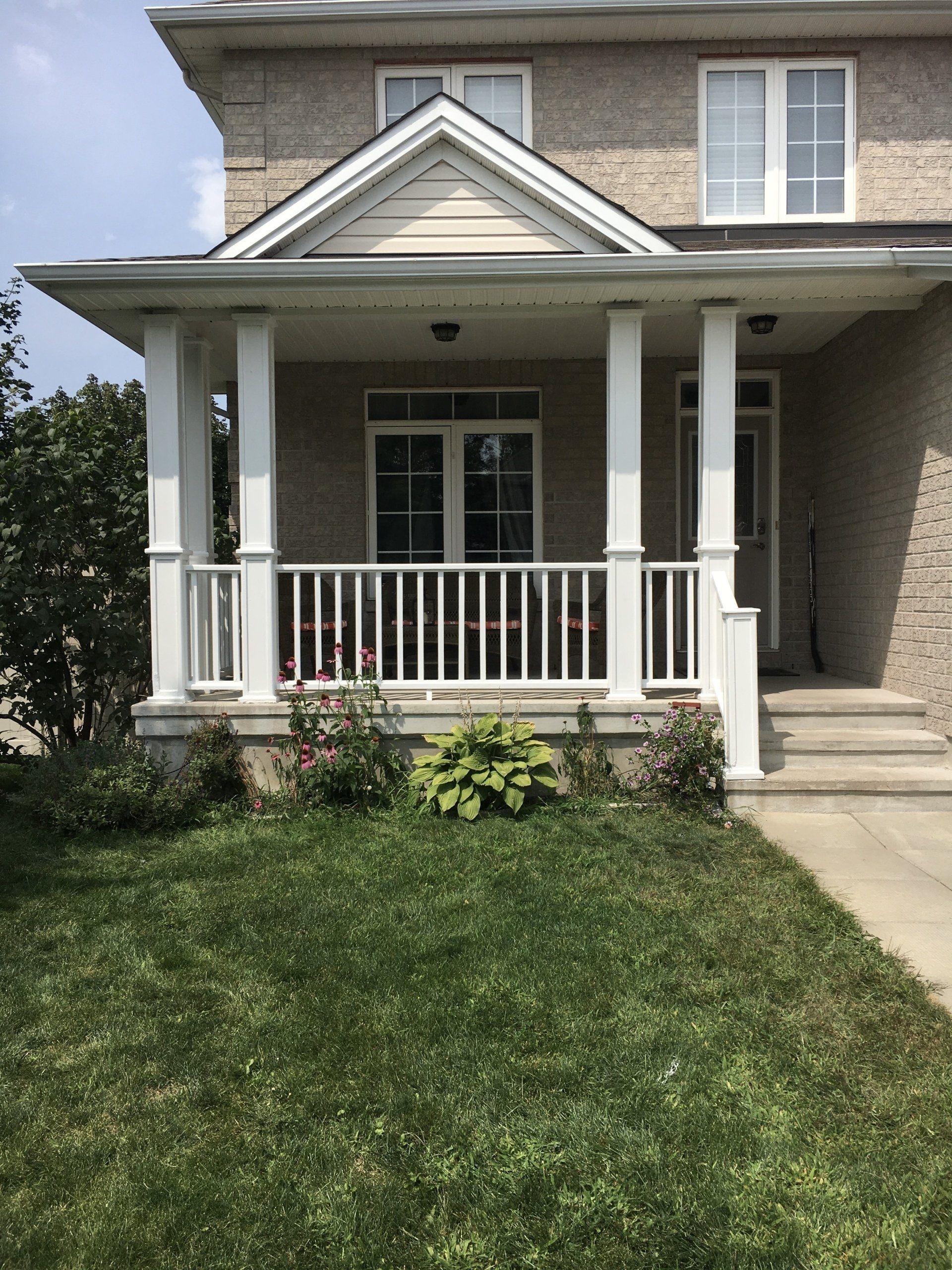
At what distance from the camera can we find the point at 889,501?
6977mm

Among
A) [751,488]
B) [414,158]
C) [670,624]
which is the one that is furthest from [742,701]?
[414,158]

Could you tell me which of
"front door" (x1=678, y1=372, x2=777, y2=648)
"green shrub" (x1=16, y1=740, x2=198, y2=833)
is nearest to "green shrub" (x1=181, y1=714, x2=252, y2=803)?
"green shrub" (x1=16, y1=740, x2=198, y2=833)

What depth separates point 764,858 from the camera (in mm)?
4879

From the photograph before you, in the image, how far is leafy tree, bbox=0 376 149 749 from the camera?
700cm

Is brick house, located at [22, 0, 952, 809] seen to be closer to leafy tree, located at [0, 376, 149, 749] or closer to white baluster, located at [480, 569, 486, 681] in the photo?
white baluster, located at [480, 569, 486, 681]

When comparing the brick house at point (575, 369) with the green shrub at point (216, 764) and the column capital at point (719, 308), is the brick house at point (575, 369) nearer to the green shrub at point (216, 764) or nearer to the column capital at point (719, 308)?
the column capital at point (719, 308)

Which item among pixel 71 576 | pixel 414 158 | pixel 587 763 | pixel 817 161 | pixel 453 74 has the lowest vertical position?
pixel 587 763

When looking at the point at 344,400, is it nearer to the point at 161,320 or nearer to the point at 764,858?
the point at 161,320

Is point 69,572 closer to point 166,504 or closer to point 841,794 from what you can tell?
point 166,504

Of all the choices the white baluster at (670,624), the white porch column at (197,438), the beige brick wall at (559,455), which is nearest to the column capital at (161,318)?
the white porch column at (197,438)

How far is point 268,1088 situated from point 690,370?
24.2 ft

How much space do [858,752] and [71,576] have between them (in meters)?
6.21

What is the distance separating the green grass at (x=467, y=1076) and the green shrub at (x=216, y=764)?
134cm

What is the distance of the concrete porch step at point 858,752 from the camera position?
609 centimetres
